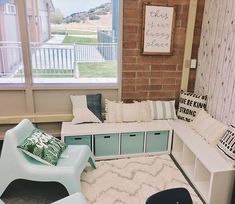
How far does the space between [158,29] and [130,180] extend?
1971 mm

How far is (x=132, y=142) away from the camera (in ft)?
9.66

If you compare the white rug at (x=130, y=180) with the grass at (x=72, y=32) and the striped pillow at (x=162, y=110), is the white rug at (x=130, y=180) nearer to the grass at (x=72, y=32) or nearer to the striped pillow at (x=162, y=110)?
the striped pillow at (x=162, y=110)

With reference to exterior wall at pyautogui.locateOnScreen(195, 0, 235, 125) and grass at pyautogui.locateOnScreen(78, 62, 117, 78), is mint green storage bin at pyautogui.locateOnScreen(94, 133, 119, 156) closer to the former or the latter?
grass at pyautogui.locateOnScreen(78, 62, 117, 78)

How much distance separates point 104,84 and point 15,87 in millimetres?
1193

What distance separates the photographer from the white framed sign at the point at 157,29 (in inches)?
117

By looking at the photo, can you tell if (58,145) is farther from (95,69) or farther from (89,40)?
(89,40)

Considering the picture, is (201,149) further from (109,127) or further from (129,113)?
(109,127)

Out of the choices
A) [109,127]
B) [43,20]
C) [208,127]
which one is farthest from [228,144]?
[43,20]

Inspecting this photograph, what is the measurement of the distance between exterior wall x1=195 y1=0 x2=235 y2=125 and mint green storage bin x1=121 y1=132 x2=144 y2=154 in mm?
981

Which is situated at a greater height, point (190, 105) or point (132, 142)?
point (190, 105)

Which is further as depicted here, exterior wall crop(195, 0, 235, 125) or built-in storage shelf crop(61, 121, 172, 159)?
built-in storage shelf crop(61, 121, 172, 159)

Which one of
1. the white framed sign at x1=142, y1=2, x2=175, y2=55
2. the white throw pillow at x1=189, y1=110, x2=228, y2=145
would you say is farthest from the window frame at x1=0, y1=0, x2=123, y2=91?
the white throw pillow at x1=189, y1=110, x2=228, y2=145

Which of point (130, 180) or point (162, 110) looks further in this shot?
point (162, 110)

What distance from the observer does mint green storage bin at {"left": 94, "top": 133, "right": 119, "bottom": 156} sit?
9.37ft
